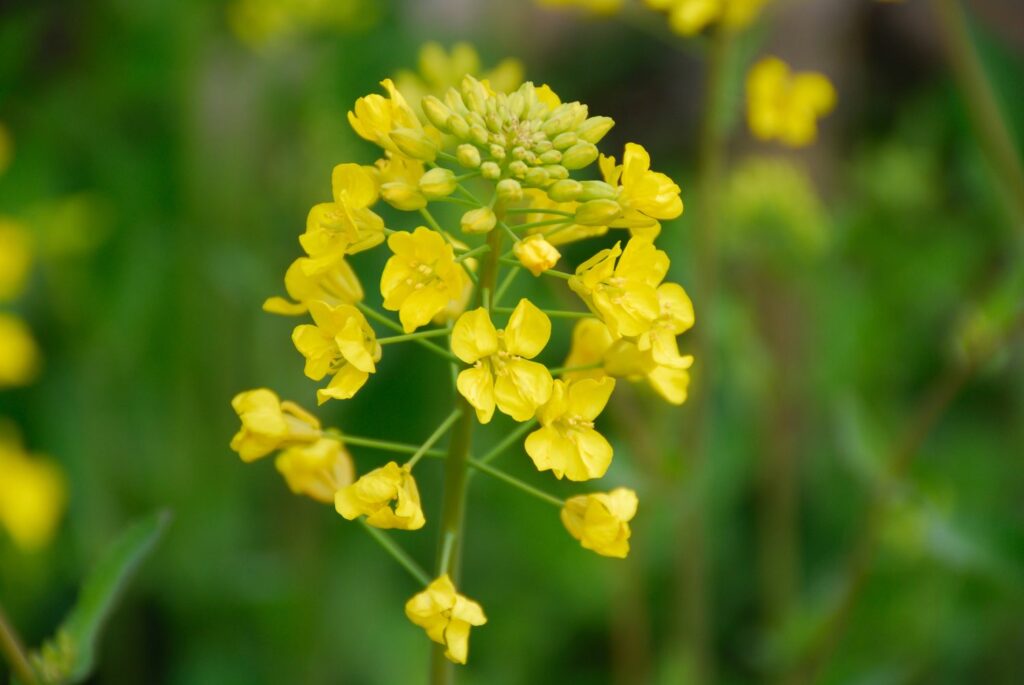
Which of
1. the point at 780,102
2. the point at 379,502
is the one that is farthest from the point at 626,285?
the point at 780,102

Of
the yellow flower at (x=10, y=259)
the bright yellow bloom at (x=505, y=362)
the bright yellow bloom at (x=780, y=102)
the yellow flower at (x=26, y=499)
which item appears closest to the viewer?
the bright yellow bloom at (x=505, y=362)

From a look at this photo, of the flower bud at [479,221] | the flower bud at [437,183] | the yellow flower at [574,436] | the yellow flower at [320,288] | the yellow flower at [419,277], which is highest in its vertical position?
the flower bud at [437,183]

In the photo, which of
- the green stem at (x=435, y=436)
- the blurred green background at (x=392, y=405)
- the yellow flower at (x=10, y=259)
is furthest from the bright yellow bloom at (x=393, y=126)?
the yellow flower at (x=10, y=259)

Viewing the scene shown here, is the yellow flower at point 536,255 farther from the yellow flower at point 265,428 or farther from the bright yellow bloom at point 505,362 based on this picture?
the yellow flower at point 265,428

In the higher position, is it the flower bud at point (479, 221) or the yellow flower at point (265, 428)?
the flower bud at point (479, 221)

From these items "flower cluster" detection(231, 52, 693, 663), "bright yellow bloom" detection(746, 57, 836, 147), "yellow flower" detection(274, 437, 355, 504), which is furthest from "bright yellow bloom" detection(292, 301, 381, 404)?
"bright yellow bloom" detection(746, 57, 836, 147)

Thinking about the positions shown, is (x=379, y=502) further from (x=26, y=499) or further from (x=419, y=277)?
(x=26, y=499)

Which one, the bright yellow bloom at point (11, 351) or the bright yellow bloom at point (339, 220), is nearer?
the bright yellow bloom at point (339, 220)

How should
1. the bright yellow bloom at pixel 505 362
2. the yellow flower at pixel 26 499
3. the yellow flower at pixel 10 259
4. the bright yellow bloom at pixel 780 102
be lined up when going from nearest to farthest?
the bright yellow bloom at pixel 505 362 → the bright yellow bloom at pixel 780 102 → the yellow flower at pixel 10 259 → the yellow flower at pixel 26 499
